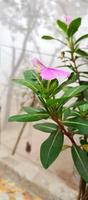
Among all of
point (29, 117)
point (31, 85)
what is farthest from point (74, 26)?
point (29, 117)

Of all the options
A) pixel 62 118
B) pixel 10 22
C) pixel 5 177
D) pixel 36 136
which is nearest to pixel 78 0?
pixel 10 22

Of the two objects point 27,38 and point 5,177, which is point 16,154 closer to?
point 5,177

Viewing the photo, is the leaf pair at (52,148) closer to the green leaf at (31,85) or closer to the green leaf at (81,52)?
the green leaf at (31,85)

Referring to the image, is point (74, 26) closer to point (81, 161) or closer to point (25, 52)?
point (81, 161)

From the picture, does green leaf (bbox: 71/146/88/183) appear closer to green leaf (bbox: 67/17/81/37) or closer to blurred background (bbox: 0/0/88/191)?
green leaf (bbox: 67/17/81/37)

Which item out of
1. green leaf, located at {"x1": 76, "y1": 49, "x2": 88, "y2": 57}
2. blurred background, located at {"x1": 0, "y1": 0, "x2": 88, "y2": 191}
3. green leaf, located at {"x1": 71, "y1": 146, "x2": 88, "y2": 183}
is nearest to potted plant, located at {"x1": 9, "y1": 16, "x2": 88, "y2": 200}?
green leaf, located at {"x1": 71, "y1": 146, "x2": 88, "y2": 183}

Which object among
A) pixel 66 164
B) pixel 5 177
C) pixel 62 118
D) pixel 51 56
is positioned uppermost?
pixel 51 56

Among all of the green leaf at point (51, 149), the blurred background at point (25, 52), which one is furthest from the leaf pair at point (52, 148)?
the blurred background at point (25, 52)
